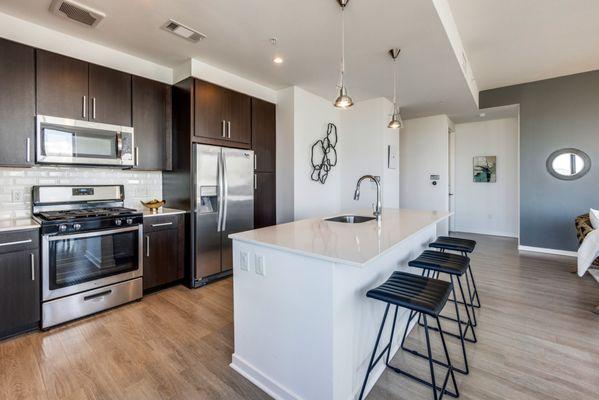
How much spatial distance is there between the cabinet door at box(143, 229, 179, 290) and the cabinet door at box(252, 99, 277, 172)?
149 centimetres

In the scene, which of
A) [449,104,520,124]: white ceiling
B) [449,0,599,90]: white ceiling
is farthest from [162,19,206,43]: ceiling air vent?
[449,104,520,124]: white ceiling

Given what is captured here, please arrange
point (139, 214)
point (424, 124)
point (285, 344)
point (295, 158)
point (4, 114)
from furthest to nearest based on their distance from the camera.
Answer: point (424, 124) < point (295, 158) < point (139, 214) < point (4, 114) < point (285, 344)

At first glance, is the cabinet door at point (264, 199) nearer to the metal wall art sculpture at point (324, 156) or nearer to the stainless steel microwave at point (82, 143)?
the metal wall art sculpture at point (324, 156)

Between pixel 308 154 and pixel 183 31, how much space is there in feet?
7.54

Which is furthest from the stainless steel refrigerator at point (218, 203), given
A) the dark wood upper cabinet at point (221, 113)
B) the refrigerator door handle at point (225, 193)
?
the dark wood upper cabinet at point (221, 113)

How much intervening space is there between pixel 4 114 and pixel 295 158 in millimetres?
2996

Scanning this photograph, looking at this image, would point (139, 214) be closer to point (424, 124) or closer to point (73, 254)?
point (73, 254)

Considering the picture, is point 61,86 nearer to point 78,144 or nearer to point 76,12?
point 78,144

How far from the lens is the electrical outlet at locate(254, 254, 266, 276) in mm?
1759

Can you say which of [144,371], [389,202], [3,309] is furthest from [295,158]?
[3,309]

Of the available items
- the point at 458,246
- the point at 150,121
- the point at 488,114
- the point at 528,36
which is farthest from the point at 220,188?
the point at 488,114

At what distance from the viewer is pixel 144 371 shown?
193cm

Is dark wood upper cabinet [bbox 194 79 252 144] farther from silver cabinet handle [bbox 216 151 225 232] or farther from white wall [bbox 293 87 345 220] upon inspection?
white wall [bbox 293 87 345 220]

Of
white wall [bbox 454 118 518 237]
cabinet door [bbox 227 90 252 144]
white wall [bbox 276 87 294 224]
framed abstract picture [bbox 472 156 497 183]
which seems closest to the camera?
cabinet door [bbox 227 90 252 144]
